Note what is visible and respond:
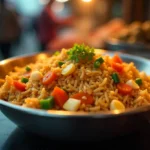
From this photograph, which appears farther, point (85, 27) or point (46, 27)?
point (85, 27)

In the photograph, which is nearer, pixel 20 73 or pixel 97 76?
pixel 97 76

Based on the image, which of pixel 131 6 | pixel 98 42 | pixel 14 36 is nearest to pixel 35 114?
pixel 98 42

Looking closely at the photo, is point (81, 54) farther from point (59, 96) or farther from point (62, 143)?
point (62, 143)

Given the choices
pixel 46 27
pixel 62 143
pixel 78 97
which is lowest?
pixel 46 27

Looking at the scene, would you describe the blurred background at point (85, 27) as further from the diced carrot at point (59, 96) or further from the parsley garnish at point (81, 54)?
the diced carrot at point (59, 96)

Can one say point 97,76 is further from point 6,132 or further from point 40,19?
point 40,19

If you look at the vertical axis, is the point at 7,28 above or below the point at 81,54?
below

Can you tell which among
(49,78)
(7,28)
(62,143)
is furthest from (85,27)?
(62,143)
